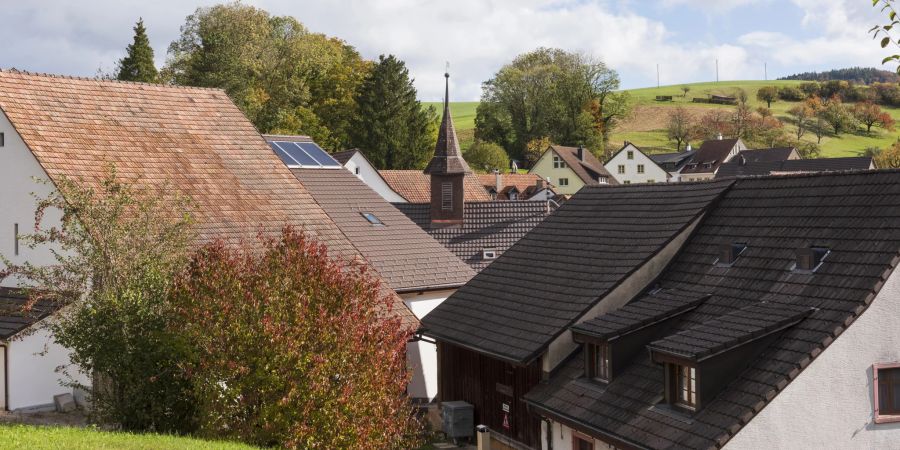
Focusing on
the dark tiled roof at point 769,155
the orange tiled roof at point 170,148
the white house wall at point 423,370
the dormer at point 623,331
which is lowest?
the white house wall at point 423,370

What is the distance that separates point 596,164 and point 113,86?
73.5m

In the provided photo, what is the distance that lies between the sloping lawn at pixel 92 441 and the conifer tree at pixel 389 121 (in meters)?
59.4

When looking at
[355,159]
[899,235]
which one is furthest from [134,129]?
[355,159]

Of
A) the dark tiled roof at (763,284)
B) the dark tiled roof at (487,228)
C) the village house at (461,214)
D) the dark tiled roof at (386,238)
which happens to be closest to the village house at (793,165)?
the dark tiled roof at (487,228)

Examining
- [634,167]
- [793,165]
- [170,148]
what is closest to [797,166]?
[793,165]

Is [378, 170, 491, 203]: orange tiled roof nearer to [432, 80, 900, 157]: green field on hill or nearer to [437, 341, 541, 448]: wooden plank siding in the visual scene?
[437, 341, 541, 448]: wooden plank siding

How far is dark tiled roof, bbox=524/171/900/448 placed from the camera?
14.4 meters

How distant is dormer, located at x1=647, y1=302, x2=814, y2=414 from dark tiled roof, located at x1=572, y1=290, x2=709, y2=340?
1.38m

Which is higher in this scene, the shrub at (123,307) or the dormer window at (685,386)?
the shrub at (123,307)

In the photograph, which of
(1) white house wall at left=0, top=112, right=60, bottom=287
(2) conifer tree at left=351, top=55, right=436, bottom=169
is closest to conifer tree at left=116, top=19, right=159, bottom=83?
(2) conifer tree at left=351, top=55, right=436, bottom=169

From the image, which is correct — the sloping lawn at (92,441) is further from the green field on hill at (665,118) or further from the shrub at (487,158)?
the green field on hill at (665,118)

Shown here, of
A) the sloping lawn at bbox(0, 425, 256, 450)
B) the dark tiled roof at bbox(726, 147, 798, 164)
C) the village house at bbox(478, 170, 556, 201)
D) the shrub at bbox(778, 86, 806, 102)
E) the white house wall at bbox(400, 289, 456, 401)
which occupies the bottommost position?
the white house wall at bbox(400, 289, 456, 401)

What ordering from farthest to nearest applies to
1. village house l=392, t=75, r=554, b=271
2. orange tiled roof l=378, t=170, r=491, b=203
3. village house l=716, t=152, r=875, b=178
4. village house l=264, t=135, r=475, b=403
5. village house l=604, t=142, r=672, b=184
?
village house l=604, t=142, r=672, b=184
village house l=716, t=152, r=875, b=178
orange tiled roof l=378, t=170, r=491, b=203
village house l=392, t=75, r=554, b=271
village house l=264, t=135, r=475, b=403

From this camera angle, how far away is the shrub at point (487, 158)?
94.4 m
